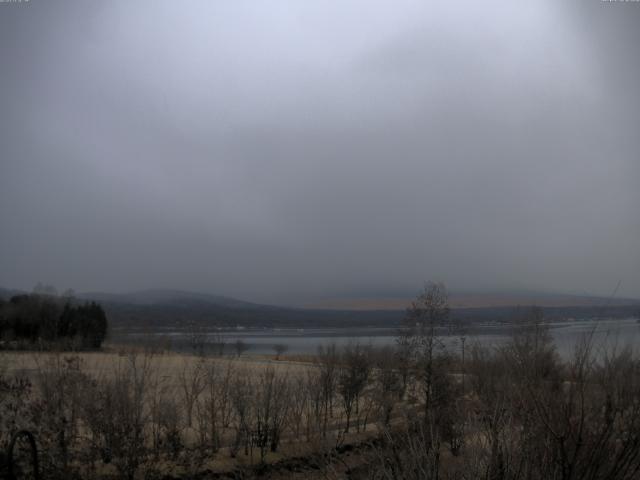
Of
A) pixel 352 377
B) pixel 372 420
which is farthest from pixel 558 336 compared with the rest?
pixel 352 377

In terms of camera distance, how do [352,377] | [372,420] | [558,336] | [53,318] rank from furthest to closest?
[53,318] → [352,377] → [372,420] → [558,336]

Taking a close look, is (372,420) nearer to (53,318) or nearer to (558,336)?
(558,336)

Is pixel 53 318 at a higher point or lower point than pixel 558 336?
lower

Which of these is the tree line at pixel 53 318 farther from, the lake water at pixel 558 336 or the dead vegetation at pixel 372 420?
the dead vegetation at pixel 372 420

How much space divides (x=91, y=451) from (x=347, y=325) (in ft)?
599

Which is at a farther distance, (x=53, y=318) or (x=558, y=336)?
(x=53, y=318)

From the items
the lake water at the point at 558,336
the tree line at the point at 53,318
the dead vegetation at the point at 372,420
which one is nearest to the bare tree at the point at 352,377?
the dead vegetation at the point at 372,420

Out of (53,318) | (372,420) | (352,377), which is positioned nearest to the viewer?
(372,420)

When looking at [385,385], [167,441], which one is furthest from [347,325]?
[167,441]

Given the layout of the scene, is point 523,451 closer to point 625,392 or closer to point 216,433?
point 625,392

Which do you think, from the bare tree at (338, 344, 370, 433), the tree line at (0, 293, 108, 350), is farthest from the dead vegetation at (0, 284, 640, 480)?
the tree line at (0, 293, 108, 350)

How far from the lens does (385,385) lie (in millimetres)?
26141

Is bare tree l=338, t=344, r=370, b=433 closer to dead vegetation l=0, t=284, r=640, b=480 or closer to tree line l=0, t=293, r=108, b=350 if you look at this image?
dead vegetation l=0, t=284, r=640, b=480

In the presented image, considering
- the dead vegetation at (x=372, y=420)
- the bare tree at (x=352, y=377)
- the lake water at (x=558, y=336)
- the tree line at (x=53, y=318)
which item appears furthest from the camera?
the tree line at (x=53, y=318)
